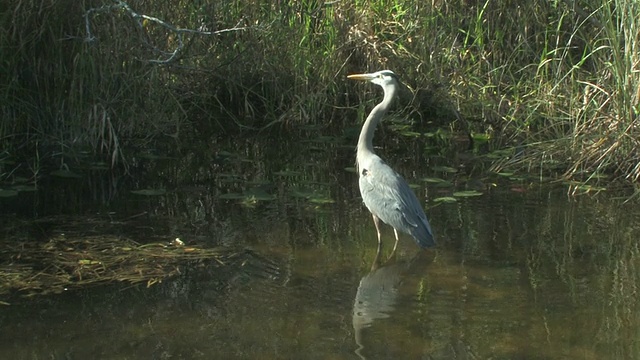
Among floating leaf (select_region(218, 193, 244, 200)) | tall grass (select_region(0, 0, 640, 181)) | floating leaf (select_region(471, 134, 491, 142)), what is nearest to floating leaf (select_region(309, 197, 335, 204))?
floating leaf (select_region(218, 193, 244, 200))

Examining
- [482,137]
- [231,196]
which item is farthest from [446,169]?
[231,196]

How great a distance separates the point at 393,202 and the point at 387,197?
0.26 ft

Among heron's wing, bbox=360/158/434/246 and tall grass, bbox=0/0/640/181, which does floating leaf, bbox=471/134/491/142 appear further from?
heron's wing, bbox=360/158/434/246

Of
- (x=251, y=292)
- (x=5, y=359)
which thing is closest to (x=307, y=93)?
(x=251, y=292)

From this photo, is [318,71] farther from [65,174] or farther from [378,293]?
[378,293]

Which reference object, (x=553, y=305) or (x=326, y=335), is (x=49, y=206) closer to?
(x=326, y=335)

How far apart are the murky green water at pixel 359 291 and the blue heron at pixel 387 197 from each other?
16cm

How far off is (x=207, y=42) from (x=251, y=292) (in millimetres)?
4126

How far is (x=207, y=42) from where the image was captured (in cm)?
884

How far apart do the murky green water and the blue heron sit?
0.54 feet

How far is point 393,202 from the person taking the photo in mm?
6207

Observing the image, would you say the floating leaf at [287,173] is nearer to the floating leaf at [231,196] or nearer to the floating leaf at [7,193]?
the floating leaf at [231,196]

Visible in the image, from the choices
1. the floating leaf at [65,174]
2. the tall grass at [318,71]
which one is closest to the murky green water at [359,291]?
the floating leaf at [65,174]

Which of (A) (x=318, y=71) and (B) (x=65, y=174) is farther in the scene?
(A) (x=318, y=71)
